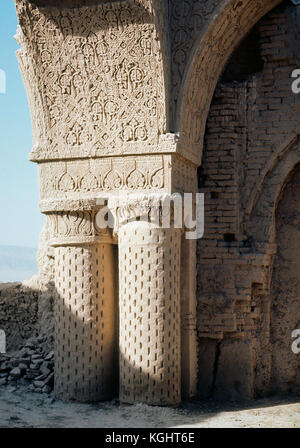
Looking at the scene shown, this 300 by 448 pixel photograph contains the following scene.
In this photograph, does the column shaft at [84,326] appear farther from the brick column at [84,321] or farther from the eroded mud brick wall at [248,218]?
the eroded mud brick wall at [248,218]

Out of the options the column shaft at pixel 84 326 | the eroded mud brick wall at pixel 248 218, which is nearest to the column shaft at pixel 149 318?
the column shaft at pixel 84 326

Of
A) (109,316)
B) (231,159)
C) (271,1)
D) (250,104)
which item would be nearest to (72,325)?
(109,316)

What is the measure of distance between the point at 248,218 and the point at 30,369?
9.48ft

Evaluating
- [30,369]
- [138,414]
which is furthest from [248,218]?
[30,369]

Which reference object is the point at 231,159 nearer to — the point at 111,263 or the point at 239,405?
the point at 111,263

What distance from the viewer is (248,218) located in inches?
306

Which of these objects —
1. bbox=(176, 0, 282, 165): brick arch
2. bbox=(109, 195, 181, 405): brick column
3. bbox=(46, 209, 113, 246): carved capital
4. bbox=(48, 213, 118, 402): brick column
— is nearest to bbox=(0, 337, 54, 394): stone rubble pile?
bbox=(48, 213, 118, 402): brick column

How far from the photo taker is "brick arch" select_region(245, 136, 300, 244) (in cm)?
767

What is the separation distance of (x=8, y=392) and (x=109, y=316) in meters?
1.36

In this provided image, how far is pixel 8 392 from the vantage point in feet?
25.0

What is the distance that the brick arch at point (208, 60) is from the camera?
7.05 m

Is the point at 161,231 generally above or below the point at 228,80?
below

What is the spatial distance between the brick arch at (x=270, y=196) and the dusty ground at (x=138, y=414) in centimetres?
175

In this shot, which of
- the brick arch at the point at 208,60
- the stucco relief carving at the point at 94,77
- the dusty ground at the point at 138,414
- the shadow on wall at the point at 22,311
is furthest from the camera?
the shadow on wall at the point at 22,311
